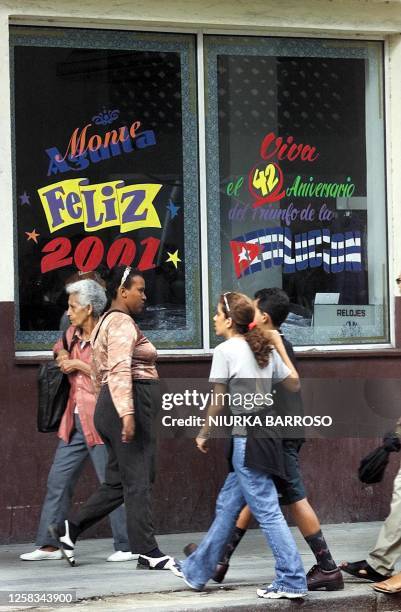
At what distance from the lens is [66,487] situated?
9.23 meters

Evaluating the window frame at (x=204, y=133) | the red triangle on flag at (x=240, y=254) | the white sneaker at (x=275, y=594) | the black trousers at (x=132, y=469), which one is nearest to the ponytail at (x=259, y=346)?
the black trousers at (x=132, y=469)

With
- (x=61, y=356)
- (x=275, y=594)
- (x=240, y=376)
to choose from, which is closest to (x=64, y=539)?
(x=61, y=356)

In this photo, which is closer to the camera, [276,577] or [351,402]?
[276,577]

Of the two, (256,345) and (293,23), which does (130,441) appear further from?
(293,23)

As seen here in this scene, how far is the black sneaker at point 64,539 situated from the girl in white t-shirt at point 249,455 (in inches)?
47.3

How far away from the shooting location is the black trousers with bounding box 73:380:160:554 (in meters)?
8.44

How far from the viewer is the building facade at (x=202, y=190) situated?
10.2 metres

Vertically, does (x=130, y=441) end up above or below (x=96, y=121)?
below

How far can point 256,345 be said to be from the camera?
25.3ft

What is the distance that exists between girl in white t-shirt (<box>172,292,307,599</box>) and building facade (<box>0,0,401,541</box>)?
7.85 ft

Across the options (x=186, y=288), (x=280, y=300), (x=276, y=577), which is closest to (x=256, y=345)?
(x=280, y=300)

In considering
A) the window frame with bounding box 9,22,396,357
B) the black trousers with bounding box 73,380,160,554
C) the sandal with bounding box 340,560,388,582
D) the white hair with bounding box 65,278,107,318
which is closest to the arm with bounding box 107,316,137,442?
the black trousers with bounding box 73,380,160,554

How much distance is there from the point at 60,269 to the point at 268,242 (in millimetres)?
1742

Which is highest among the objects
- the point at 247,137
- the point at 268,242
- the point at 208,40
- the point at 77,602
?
the point at 208,40
